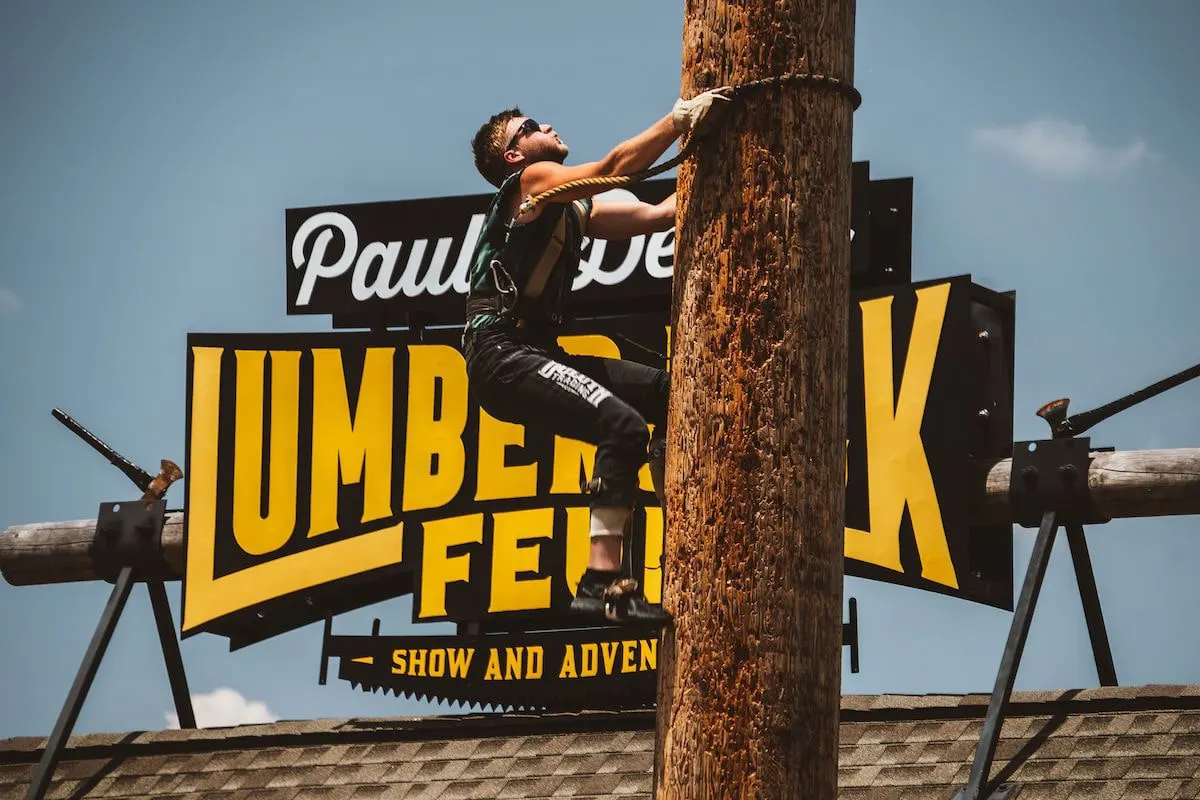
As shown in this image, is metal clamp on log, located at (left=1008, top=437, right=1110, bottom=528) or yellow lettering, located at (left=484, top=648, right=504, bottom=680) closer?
metal clamp on log, located at (left=1008, top=437, right=1110, bottom=528)

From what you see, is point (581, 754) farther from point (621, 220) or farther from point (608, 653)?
point (621, 220)

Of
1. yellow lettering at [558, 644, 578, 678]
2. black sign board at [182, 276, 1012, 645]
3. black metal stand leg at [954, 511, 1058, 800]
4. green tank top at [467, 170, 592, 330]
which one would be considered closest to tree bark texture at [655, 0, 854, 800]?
green tank top at [467, 170, 592, 330]

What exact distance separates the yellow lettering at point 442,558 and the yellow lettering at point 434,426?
21 cm

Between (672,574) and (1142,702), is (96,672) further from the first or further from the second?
(672,574)

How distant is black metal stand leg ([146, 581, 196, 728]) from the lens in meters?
13.3

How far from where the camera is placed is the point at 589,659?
41.5ft

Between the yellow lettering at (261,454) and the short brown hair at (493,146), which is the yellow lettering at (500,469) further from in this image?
the short brown hair at (493,146)

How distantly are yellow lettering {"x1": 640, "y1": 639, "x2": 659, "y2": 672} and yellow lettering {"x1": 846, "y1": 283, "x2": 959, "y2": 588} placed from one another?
144cm

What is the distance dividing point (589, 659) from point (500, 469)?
176 cm

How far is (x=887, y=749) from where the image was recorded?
34.3 ft

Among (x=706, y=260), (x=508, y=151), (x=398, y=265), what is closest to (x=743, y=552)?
(x=706, y=260)

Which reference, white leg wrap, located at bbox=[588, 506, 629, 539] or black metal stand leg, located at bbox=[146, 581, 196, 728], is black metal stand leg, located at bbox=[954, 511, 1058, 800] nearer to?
white leg wrap, located at bbox=[588, 506, 629, 539]

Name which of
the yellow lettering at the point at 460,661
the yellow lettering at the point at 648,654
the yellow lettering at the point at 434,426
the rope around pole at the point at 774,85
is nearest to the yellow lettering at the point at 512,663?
the yellow lettering at the point at 460,661

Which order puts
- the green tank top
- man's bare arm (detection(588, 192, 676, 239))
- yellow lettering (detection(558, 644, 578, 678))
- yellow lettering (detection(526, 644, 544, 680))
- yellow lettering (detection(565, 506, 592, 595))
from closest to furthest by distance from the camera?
the green tank top → man's bare arm (detection(588, 192, 676, 239)) → yellow lettering (detection(558, 644, 578, 678)) → yellow lettering (detection(526, 644, 544, 680)) → yellow lettering (detection(565, 506, 592, 595))
